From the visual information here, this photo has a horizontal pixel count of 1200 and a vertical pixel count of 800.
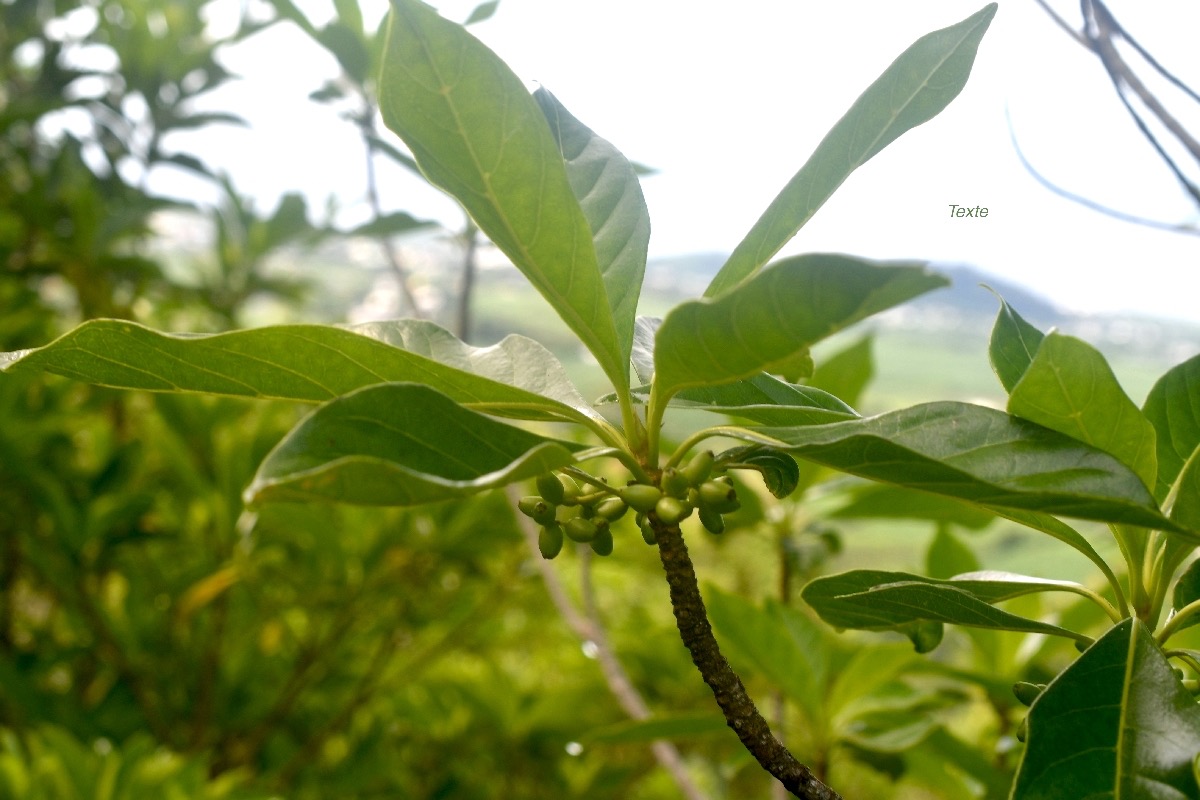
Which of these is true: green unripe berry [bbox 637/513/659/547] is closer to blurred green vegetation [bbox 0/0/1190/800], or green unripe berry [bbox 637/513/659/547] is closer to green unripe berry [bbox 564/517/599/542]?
green unripe berry [bbox 564/517/599/542]

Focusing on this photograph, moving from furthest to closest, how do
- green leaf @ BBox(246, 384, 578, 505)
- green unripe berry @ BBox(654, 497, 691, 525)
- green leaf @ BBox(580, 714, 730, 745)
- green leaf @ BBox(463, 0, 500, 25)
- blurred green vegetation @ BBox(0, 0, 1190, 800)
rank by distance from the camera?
1. green leaf @ BBox(463, 0, 500, 25)
2. blurred green vegetation @ BBox(0, 0, 1190, 800)
3. green leaf @ BBox(580, 714, 730, 745)
4. green unripe berry @ BBox(654, 497, 691, 525)
5. green leaf @ BBox(246, 384, 578, 505)

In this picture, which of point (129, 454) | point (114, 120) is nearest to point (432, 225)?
point (129, 454)

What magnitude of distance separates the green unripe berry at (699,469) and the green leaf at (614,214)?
6cm

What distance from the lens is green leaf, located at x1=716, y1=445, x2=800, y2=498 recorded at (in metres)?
0.43

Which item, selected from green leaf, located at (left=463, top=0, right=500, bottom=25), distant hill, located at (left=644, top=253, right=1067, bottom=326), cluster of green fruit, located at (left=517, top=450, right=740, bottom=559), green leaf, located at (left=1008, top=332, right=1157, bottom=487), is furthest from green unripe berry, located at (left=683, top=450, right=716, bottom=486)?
green leaf, located at (left=463, top=0, right=500, bottom=25)

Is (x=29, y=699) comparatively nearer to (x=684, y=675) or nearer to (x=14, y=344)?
(x=14, y=344)

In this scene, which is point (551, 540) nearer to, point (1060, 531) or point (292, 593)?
point (1060, 531)

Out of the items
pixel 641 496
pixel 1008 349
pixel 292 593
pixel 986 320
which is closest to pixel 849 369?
pixel 986 320

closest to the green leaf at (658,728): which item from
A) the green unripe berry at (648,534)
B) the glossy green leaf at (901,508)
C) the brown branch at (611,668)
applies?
the brown branch at (611,668)

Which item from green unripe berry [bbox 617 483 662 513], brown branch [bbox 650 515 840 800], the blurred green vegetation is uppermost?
green unripe berry [bbox 617 483 662 513]

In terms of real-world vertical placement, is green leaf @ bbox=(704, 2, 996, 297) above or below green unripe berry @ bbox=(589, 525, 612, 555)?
above

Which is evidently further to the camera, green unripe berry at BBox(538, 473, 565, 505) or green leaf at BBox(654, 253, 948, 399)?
green unripe berry at BBox(538, 473, 565, 505)

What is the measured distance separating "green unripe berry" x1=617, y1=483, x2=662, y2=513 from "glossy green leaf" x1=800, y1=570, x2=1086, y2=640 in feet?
0.33

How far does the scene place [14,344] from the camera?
1.51 m
